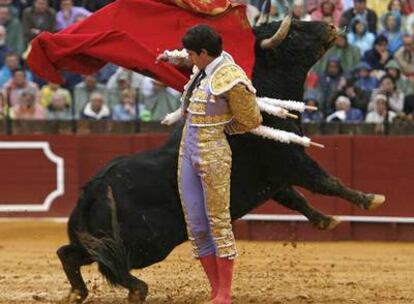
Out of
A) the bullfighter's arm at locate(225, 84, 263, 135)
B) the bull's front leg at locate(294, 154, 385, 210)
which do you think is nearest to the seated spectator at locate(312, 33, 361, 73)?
the bull's front leg at locate(294, 154, 385, 210)

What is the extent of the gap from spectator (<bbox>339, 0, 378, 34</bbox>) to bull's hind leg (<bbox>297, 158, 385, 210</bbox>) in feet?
16.9

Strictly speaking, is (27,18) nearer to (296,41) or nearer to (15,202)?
(15,202)

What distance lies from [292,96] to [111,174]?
1.16m

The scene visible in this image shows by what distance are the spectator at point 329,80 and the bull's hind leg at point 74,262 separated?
4.86 metres

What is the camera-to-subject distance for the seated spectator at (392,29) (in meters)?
10.5

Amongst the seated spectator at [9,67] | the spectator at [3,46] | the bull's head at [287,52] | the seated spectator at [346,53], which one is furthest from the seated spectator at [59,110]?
the bull's head at [287,52]

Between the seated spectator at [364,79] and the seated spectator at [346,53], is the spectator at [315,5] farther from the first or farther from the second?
the seated spectator at [364,79]

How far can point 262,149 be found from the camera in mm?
5594

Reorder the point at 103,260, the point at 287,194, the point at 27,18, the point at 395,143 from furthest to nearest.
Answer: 1. the point at 27,18
2. the point at 395,143
3. the point at 287,194
4. the point at 103,260

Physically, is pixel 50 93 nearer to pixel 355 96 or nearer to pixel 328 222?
pixel 355 96

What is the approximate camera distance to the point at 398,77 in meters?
10.1

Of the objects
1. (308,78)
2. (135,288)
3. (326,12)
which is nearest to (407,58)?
(326,12)

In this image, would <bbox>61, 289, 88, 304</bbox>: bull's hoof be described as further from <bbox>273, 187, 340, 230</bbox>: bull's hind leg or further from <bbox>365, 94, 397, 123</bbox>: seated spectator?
<bbox>365, 94, 397, 123</bbox>: seated spectator

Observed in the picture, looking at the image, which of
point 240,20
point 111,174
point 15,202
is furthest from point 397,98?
point 111,174
